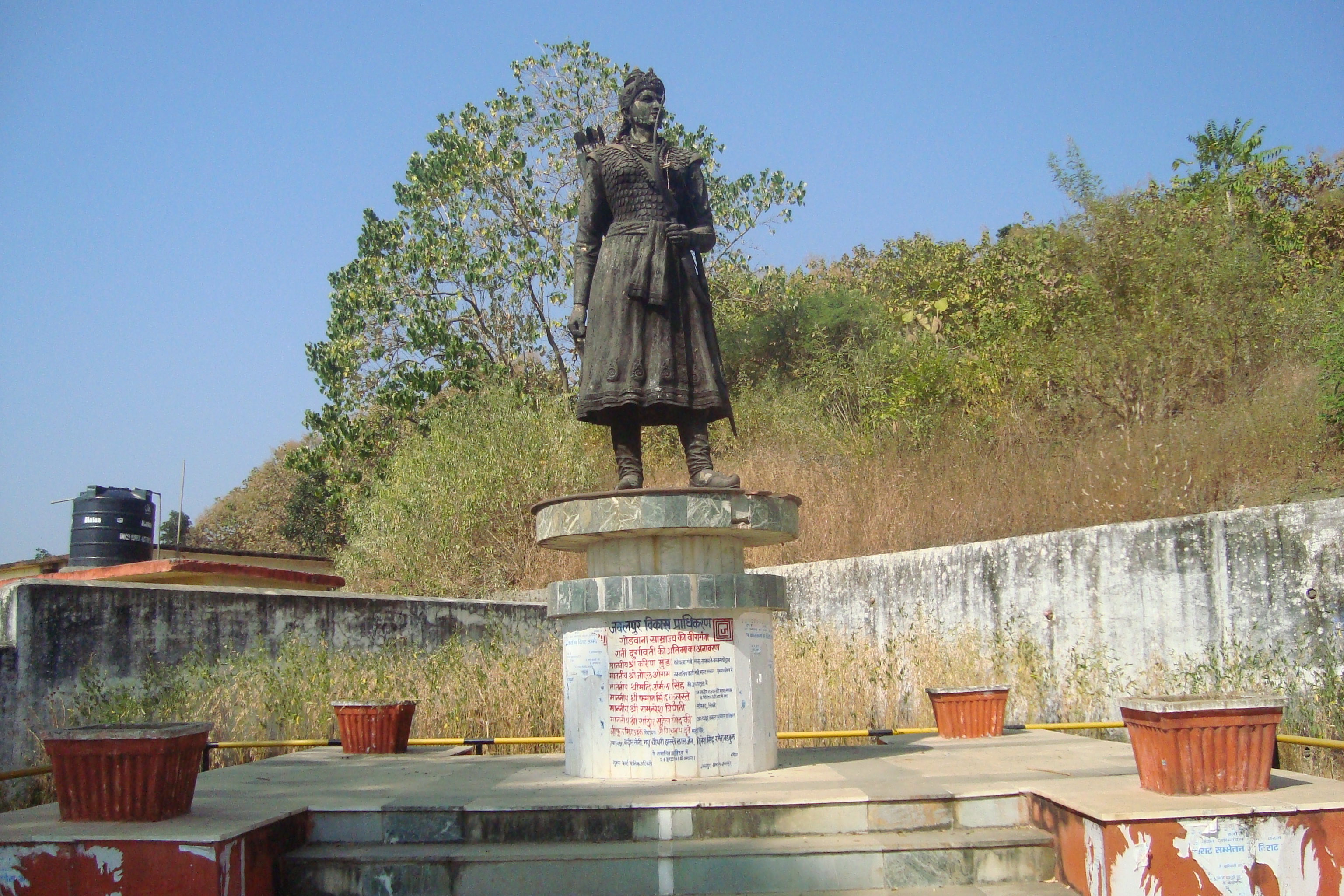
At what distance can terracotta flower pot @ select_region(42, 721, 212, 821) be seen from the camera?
166 inches

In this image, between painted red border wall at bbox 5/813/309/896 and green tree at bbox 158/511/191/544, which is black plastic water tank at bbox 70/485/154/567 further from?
green tree at bbox 158/511/191/544

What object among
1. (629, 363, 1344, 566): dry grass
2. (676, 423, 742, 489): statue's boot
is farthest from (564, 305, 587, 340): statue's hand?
(629, 363, 1344, 566): dry grass

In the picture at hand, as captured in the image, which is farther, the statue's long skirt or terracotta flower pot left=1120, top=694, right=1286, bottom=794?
the statue's long skirt

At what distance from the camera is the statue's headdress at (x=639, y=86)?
638cm

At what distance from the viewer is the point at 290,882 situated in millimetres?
4422

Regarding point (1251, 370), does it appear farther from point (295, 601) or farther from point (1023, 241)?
point (295, 601)

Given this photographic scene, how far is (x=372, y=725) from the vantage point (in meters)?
7.30

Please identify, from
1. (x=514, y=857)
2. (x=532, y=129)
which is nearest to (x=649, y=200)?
(x=514, y=857)

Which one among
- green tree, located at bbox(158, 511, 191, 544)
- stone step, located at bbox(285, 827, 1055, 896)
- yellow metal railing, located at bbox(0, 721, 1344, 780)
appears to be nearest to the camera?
stone step, located at bbox(285, 827, 1055, 896)

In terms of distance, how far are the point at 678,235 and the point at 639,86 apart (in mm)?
927

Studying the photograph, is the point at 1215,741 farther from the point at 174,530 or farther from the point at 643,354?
the point at 174,530

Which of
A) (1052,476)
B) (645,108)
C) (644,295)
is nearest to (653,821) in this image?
(644,295)

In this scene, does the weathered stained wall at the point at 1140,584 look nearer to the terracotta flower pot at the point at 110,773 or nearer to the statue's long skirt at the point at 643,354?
the statue's long skirt at the point at 643,354

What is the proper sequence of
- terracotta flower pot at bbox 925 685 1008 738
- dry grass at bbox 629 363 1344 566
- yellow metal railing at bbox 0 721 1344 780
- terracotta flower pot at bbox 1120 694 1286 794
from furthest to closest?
dry grass at bbox 629 363 1344 566, terracotta flower pot at bbox 925 685 1008 738, yellow metal railing at bbox 0 721 1344 780, terracotta flower pot at bbox 1120 694 1286 794
